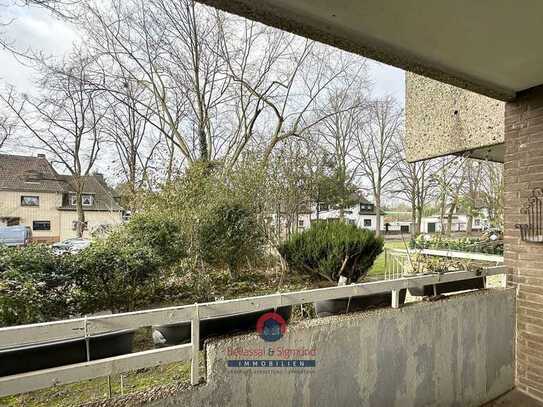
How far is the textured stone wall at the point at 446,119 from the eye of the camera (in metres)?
3.36

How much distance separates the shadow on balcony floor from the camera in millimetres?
2301

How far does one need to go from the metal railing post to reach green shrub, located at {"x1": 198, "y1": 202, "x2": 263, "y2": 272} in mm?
4889

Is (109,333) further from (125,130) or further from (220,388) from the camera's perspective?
(125,130)

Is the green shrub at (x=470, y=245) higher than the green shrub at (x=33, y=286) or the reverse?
higher

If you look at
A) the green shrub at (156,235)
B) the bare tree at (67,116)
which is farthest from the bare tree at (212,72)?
the green shrub at (156,235)

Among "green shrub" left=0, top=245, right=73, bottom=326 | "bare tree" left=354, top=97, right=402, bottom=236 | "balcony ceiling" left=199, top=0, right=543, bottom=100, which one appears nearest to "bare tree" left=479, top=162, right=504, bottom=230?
"balcony ceiling" left=199, top=0, right=543, bottom=100

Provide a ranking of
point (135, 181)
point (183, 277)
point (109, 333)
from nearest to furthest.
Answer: point (109, 333), point (183, 277), point (135, 181)

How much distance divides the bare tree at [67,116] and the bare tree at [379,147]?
10328 mm

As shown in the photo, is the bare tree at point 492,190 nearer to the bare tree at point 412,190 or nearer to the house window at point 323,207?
the house window at point 323,207

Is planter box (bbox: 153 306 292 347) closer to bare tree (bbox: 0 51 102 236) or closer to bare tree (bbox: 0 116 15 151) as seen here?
bare tree (bbox: 0 51 102 236)

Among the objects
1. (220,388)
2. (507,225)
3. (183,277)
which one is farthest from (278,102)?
(220,388)

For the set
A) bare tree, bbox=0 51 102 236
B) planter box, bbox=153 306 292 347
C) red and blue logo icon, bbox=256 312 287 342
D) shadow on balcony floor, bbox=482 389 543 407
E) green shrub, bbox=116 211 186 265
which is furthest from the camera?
bare tree, bbox=0 51 102 236

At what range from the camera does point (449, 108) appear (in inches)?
150

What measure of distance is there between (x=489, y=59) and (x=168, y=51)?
8.98 metres
